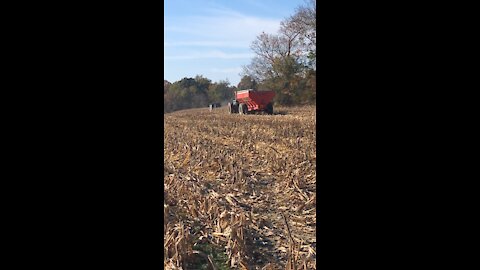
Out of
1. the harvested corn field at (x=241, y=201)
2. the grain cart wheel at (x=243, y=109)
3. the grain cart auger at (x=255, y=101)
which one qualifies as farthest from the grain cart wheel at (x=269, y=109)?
the harvested corn field at (x=241, y=201)

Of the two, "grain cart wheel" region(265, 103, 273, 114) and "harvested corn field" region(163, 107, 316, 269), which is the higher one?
"grain cart wheel" region(265, 103, 273, 114)

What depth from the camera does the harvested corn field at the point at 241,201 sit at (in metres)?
2.83

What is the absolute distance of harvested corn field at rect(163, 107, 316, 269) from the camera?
9.29ft

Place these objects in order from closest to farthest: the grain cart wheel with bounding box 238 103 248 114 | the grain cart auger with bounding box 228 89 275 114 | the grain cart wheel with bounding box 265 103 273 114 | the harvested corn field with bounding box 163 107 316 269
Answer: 1. the harvested corn field with bounding box 163 107 316 269
2. the grain cart auger with bounding box 228 89 275 114
3. the grain cart wheel with bounding box 265 103 273 114
4. the grain cart wheel with bounding box 238 103 248 114

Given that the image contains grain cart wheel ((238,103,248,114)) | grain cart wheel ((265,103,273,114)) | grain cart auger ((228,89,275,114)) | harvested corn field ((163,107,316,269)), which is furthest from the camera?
grain cart wheel ((238,103,248,114))

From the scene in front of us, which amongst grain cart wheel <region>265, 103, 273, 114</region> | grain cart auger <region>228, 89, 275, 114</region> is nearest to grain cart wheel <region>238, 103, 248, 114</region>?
grain cart auger <region>228, 89, 275, 114</region>

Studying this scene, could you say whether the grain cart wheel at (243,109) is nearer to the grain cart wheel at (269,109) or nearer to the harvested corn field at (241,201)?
the grain cart wheel at (269,109)

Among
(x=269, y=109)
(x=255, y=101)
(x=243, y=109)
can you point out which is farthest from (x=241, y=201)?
(x=243, y=109)

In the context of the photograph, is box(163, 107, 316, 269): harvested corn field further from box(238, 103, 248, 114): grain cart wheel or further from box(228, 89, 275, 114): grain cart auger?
box(238, 103, 248, 114): grain cart wheel

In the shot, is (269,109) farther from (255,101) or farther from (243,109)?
(243,109)

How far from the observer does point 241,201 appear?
4.23 meters
